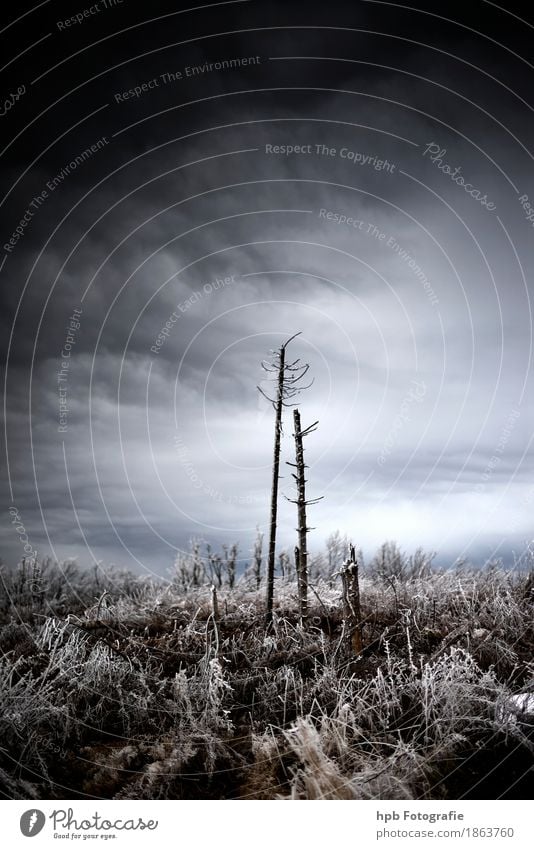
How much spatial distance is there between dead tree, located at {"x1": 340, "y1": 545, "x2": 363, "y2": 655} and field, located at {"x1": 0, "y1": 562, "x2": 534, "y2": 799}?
17 cm

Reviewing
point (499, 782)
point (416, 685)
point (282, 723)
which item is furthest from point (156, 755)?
point (499, 782)

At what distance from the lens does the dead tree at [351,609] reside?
773cm

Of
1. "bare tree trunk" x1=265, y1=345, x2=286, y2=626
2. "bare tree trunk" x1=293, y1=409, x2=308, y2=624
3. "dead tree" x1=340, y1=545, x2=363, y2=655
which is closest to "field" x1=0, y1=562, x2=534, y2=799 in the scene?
"dead tree" x1=340, y1=545, x2=363, y2=655

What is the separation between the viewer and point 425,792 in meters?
5.21

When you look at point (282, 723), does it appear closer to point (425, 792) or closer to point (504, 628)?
point (425, 792)

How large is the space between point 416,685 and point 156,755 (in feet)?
11.5

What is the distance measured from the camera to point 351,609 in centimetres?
796
